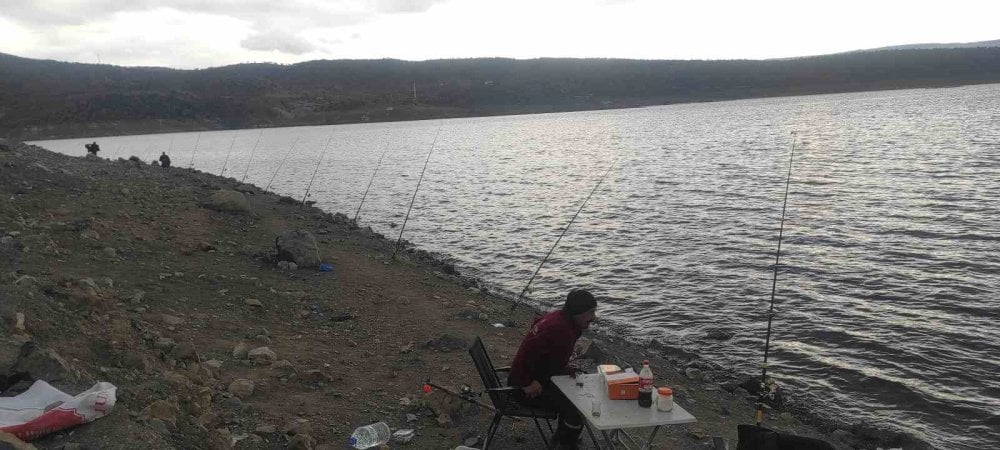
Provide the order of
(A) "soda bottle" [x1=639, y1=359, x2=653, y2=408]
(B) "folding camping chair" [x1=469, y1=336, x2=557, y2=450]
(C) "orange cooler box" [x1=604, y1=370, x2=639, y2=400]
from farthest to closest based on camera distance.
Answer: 1. (B) "folding camping chair" [x1=469, y1=336, x2=557, y2=450]
2. (C) "orange cooler box" [x1=604, y1=370, x2=639, y2=400]
3. (A) "soda bottle" [x1=639, y1=359, x2=653, y2=408]

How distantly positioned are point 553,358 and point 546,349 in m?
0.13

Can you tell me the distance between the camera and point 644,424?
15.0 feet

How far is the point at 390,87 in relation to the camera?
158125 millimetres

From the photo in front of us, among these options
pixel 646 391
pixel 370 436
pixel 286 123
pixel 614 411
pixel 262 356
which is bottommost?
pixel 370 436

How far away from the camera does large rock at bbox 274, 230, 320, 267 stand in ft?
41.3

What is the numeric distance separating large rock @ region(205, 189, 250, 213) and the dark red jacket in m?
14.3

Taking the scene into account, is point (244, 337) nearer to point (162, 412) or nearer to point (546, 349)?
point (162, 412)

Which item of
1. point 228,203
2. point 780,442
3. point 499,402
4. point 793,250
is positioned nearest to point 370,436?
point 499,402

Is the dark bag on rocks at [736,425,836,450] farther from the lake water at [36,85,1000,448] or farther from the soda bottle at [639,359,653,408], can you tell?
the lake water at [36,85,1000,448]

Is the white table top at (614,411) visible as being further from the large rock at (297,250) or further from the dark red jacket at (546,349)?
the large rock at (297,250)

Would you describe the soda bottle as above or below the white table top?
above

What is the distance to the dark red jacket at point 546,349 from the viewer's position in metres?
5.32

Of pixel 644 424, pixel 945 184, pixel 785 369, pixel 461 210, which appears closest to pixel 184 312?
pixel 644 424

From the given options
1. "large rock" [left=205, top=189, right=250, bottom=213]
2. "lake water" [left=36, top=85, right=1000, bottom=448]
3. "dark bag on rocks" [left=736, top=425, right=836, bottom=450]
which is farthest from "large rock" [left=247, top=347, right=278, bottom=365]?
"large rock" [left=205, top=189, right=250, bottom=213]
